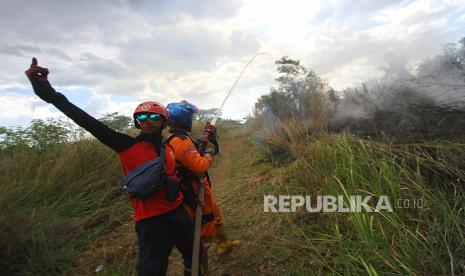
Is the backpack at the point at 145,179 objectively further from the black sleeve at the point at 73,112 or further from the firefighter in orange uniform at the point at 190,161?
the firefighter in orange uniform at the point at 190,161

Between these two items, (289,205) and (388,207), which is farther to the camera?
(289,205)

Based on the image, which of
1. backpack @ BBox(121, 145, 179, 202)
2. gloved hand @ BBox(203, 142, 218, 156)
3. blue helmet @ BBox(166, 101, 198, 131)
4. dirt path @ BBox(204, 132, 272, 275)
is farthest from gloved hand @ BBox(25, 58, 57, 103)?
dirt path @ BBox(204, 132, 272, 275)

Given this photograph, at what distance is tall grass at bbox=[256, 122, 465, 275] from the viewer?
244 centimetres

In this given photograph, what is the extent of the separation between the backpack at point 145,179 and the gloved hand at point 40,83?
71cm

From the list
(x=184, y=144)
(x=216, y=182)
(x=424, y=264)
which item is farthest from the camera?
(x=216, y=182)

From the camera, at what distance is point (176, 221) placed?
2.48 m

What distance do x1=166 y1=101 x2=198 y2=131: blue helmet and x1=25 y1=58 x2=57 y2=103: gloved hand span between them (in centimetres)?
104

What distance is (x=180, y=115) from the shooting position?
293 cm

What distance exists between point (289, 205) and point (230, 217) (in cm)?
106

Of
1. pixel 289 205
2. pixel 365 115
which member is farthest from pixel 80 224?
pixel 365 115

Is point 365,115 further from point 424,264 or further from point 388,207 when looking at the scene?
point 424,264

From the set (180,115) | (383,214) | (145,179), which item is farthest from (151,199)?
(383,214)

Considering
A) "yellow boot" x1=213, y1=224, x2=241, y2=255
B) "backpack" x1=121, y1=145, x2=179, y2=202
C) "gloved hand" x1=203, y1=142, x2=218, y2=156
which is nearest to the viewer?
"backpack" x1=121, y1=145, x2=179, y2=202

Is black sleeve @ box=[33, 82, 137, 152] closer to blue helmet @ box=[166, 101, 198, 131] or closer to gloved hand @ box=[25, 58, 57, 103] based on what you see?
gloved hand @ box=[25, 58, 57, 103]
